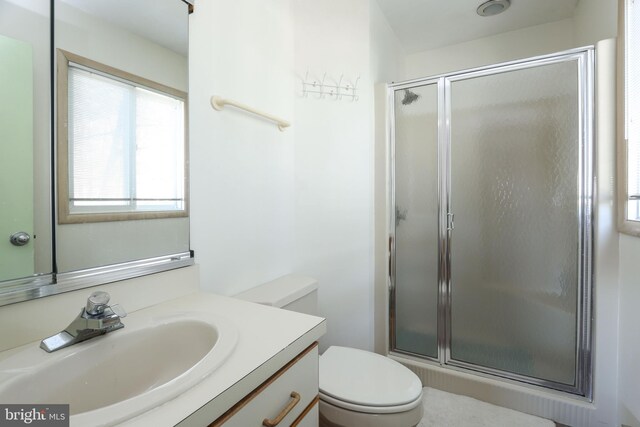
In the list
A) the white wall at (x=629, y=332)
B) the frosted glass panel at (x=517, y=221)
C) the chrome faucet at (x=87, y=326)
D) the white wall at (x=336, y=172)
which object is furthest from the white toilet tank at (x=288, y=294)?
the white wall at (x=629, y=332)

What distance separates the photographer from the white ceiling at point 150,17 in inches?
35.5

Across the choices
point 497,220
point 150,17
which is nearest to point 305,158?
point 150,17

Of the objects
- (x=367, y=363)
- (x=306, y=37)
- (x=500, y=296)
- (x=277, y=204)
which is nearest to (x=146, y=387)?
(x=367, y=363)

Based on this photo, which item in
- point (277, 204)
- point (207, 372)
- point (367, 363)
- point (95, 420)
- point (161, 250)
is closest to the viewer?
point (95, 420)

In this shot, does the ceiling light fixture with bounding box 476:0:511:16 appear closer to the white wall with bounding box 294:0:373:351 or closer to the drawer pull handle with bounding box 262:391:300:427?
the white wall with bounding box 294:0:373:351

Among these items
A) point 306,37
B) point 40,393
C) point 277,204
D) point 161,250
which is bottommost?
point 40,393

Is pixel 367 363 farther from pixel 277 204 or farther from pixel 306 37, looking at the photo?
pixel 306 37

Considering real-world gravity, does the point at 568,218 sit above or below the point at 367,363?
above

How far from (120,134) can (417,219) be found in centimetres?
160

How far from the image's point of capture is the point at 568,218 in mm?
1521

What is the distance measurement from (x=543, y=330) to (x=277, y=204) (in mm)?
1624

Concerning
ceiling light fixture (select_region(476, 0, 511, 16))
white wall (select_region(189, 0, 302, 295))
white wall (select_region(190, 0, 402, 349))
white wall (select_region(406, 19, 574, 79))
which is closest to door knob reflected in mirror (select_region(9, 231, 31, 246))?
white wall (select_region(189, 0, 302, 295))

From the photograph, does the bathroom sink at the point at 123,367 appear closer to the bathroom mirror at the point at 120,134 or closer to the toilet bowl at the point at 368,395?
the bathroom mirror at the point at 120,134

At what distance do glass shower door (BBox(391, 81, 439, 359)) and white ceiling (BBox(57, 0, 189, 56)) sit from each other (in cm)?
131
